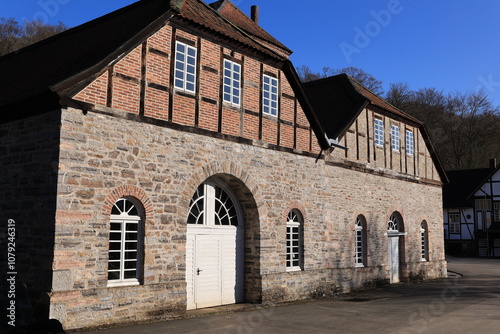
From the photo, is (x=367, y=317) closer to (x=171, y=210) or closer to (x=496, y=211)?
(x=171, y=210)

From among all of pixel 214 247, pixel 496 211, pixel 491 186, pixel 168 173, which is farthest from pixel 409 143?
pixel 496 211

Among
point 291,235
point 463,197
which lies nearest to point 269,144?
point 291,235

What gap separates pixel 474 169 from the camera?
1699 inches

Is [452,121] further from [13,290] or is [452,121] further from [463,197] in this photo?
[13,290]

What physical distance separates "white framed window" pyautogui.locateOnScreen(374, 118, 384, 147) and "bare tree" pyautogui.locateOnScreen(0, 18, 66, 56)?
695 inches

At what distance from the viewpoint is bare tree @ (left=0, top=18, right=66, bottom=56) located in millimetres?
24302

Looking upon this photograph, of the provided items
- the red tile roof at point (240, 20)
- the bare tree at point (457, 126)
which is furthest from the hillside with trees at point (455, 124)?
the red tile roof at point (240, 20)

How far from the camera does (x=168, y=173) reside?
1045 centimetres

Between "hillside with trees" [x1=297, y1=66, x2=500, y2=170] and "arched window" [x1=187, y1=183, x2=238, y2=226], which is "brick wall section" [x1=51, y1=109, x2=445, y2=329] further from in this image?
"hillside with trees" [x1=297, y1=66, x2=500, y2=170]

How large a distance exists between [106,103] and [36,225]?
105 inches

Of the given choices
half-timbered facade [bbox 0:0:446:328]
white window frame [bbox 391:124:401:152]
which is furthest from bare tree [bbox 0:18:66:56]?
white window frame [bbox 391:124:401:152]

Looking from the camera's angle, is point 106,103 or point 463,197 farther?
point 463,197

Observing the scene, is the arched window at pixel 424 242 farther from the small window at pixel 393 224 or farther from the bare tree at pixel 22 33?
the bare tree at pixel 22 33

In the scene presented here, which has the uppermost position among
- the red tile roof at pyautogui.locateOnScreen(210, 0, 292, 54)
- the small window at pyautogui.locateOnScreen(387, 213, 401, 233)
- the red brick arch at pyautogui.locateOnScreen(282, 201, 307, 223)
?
the red tile roof at pyautogui.locateOnScreen(210, 0, 292, 54)
